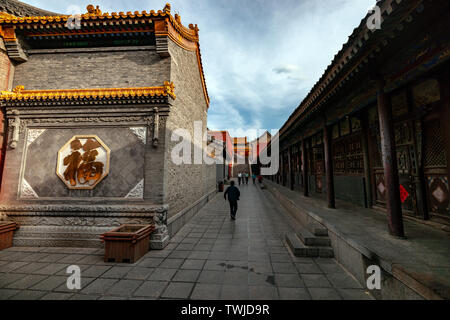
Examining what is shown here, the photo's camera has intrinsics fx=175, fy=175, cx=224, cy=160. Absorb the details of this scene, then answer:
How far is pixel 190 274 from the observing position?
10.6ft

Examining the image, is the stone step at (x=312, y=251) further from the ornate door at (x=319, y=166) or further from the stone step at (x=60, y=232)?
the ornate door at (x=319, y=166)

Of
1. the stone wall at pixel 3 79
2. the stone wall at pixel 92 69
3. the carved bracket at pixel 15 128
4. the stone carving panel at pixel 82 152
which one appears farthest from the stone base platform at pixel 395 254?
the stone wall at pixel 3 79

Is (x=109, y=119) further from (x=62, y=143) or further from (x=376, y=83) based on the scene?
(x=376, y=83)

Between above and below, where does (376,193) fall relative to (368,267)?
above

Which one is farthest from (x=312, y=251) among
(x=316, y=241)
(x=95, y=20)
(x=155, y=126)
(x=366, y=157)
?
(x=95, y=20)

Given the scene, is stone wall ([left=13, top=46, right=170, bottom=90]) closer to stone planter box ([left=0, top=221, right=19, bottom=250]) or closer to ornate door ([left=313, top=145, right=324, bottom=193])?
stone planter box ([left=0, top=221, right=19, bottom=250])

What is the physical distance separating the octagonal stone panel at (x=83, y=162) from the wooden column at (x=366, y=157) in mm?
7849

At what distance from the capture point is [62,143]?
17.0ft

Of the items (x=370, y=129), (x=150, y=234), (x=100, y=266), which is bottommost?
(x=100, y=266)

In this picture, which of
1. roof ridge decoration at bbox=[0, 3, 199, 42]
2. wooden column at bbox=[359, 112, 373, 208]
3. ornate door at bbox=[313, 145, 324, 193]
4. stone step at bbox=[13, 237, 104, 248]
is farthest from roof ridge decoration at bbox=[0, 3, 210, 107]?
ornate door at bbox=[313, 145, 324, 193]

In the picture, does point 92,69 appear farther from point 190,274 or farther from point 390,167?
point 390,167
